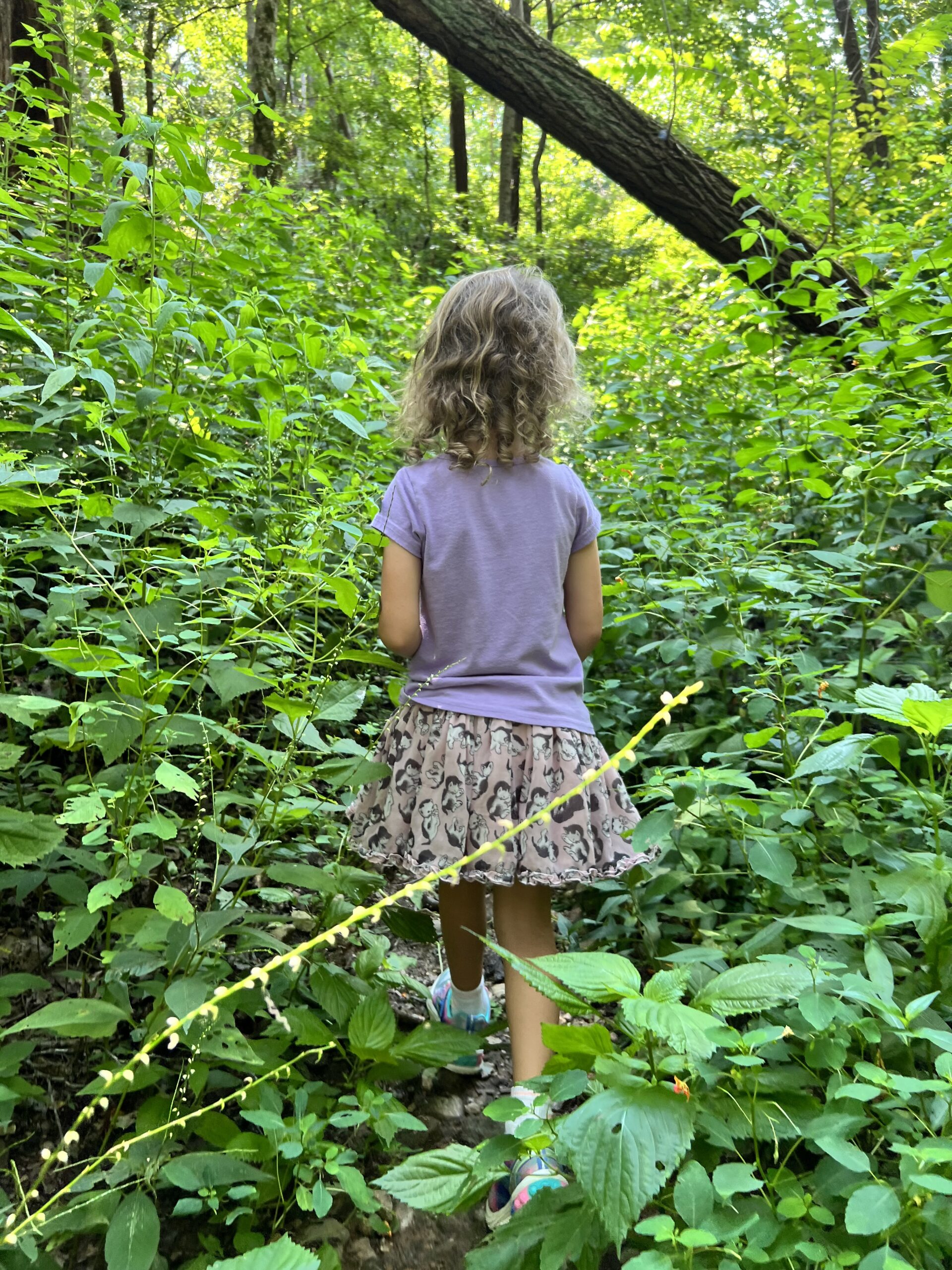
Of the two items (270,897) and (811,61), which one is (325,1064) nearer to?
(270,897)

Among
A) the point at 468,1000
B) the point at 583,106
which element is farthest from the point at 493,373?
the point at 583,106

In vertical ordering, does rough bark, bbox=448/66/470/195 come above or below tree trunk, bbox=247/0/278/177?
above

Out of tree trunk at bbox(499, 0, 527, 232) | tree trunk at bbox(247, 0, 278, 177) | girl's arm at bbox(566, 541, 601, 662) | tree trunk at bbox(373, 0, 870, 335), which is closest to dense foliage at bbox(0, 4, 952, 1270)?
girl's arm at bbox(566, 541, 601, 662)

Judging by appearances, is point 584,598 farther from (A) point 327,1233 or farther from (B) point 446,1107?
(A) point 327,1233

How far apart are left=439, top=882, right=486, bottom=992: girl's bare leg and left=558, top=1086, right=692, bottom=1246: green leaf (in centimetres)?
94

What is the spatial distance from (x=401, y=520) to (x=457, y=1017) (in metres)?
1.14

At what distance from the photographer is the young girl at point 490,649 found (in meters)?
1.85

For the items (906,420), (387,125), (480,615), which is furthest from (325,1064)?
Answer: (387,125)

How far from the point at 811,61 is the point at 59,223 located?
4460 millimetres

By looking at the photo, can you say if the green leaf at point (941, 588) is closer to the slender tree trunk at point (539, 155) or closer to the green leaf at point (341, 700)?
the green leaf at point (341, 700)

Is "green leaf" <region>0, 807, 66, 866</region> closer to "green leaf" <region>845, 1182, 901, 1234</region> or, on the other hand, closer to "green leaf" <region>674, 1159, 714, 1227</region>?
"green leaf" <region>674, 1159, 714, 1227</region>

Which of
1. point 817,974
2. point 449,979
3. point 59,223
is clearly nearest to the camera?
point 817,974

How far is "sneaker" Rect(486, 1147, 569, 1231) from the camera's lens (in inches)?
57.4

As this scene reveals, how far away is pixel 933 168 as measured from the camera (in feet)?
21.5
